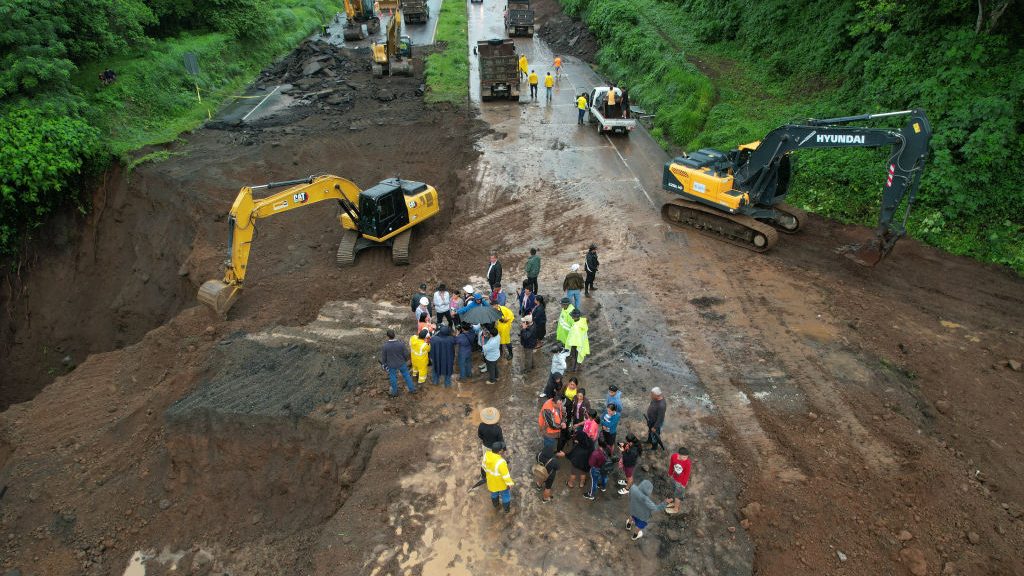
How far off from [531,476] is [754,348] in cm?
595

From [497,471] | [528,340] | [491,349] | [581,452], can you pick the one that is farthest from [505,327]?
[497,471]

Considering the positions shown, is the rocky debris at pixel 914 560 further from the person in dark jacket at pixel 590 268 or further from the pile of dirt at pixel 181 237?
the pile of dirt at pixel 181 237

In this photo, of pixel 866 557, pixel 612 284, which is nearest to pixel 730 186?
pixel 612 284

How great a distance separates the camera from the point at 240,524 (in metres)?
9.86

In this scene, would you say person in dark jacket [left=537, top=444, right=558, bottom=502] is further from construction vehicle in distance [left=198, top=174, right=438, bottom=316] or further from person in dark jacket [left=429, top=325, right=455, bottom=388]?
construction vehicle in distance [left=198, top=174, right=438, bottom=316]

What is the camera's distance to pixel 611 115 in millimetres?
23625

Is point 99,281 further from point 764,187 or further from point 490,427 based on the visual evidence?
point 764,187

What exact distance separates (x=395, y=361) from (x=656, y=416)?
472cm

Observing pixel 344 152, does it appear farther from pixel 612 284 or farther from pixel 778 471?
pixel 778 471

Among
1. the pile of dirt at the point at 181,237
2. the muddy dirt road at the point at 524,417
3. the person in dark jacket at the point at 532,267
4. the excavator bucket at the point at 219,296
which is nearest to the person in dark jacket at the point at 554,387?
the muddy dirt road at the point at 524,417

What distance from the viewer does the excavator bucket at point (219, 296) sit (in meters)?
13.6

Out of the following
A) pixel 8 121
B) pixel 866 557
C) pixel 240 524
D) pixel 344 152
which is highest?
pixel 8 121

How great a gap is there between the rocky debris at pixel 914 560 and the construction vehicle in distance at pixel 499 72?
24.8 m

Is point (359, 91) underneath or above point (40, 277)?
above
